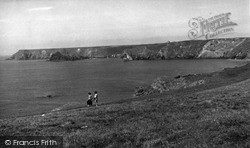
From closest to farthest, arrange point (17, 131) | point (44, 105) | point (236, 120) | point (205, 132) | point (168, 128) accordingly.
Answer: point (205, 132)
point (236, 120)
point (168, 128)
point (17, 131)
point (44, 105)

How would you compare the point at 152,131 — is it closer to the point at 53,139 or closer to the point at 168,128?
the point at 168,128

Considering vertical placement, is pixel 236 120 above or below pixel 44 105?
above

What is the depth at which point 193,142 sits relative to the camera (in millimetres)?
12141

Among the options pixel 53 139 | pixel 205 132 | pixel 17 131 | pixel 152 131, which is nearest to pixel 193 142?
pixel 205 132

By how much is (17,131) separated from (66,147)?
744cm

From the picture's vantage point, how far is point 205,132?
13.6 m

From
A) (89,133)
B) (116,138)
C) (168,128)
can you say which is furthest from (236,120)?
(89,133)

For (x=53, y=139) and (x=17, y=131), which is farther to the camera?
(x=17, y=131)

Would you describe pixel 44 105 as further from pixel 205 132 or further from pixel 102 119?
pixel 205 132

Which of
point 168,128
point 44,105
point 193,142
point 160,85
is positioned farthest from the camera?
point 160,85

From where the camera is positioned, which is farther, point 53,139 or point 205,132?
point 53,139

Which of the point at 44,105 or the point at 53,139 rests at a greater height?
the point at 53,139

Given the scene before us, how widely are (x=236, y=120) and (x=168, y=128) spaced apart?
3485 millimetres

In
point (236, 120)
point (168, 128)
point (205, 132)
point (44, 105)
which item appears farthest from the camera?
point (44, 105)
